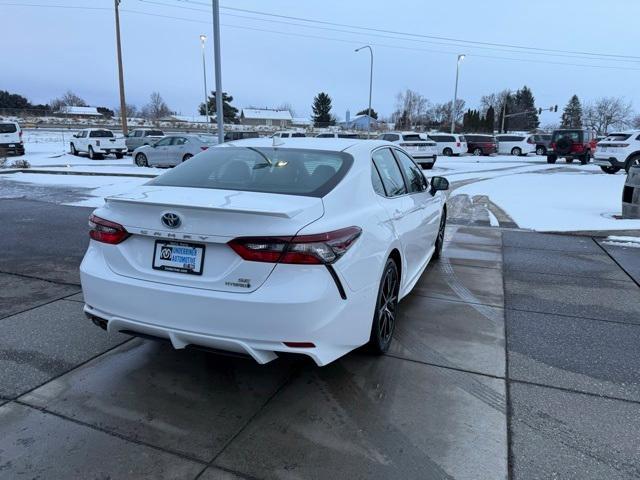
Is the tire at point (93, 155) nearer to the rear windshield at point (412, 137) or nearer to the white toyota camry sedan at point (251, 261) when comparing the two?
the rear windshield at point (412, 137)

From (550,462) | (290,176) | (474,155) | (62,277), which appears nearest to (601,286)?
(550,462)

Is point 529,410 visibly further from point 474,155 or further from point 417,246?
point 474,155

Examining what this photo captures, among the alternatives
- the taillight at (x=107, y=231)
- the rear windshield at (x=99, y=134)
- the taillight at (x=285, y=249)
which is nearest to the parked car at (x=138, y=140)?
the rear windshield at (x=99, y=134)

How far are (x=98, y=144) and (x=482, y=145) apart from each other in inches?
976

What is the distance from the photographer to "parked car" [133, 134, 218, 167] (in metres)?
21.0

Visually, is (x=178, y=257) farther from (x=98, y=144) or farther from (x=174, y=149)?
(x=98, y=144)

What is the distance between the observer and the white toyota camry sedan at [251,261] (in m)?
2.73

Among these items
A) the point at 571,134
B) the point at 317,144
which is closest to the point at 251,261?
the point at 317,144

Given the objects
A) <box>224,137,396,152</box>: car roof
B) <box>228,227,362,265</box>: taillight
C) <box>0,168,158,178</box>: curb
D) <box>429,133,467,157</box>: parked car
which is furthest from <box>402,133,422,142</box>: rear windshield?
<box>228,227,362,265</box>: taillight

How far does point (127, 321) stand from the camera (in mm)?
3051

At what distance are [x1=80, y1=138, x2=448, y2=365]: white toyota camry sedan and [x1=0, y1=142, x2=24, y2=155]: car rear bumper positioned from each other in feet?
93.9

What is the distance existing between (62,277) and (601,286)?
606 cm

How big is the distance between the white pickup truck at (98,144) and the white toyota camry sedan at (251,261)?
89.0ft

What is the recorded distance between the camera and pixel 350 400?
10.5 ft
